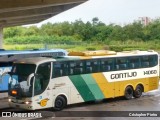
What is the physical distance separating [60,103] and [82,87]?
1528 millimetres

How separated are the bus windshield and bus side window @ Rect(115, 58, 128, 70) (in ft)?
17.2

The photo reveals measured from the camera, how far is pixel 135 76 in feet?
67.7

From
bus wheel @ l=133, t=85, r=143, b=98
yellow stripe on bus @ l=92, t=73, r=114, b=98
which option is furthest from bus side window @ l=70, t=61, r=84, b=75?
bus wheel @ l=133, t=85, r=143, b=98

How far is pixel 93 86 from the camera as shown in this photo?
1861cm

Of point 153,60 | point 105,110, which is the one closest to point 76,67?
point 105,110

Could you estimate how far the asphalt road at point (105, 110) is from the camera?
15.3 m

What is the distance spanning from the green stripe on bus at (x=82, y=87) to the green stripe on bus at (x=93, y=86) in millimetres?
166

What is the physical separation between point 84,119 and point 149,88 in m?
7.64

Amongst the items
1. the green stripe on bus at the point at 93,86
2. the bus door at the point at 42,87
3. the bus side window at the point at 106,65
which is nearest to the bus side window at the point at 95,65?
the bus side window at the point at 106,65

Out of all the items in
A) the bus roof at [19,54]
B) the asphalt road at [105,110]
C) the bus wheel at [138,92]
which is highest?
the bus roof at [19,54]

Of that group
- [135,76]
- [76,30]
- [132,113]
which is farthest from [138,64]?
[76,30]

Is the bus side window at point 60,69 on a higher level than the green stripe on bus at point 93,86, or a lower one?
higher

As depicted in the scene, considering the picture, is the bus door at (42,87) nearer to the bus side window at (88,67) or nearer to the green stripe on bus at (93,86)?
the green stripe on bus at (93,86)

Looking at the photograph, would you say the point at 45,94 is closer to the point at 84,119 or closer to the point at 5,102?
the point at 84,119
